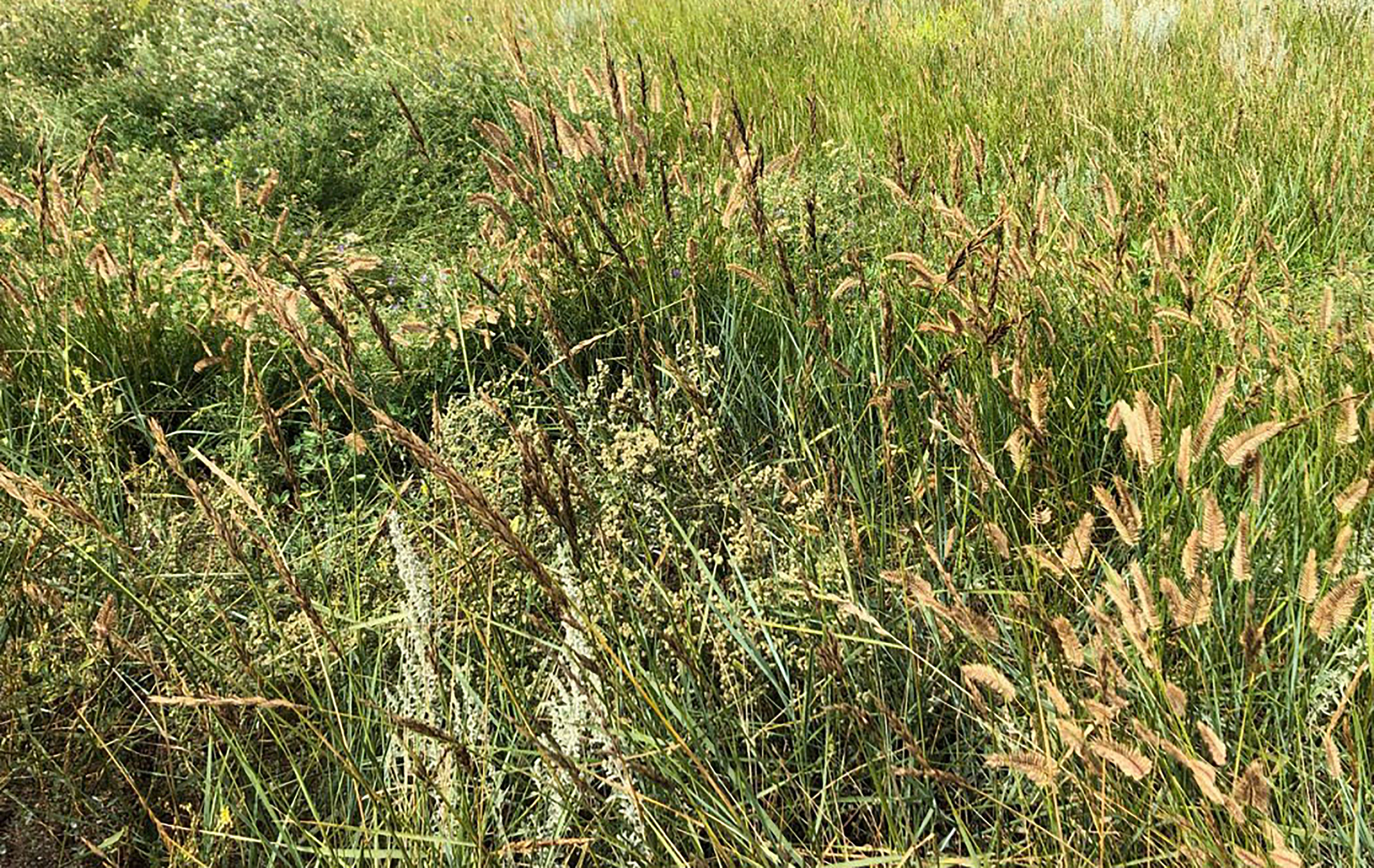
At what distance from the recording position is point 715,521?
6.77 feet

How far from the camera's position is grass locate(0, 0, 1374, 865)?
1289 millimetres

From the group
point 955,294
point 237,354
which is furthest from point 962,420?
point 237,354

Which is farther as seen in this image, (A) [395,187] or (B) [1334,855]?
(A) [395,187]

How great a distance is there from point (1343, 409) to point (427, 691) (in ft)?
4.29

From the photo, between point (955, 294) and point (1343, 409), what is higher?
point (955, 294)

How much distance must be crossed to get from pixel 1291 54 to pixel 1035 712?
3987 mm

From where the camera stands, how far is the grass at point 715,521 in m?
1.29

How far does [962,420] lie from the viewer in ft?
4.20

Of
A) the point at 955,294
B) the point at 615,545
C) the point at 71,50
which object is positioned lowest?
the point at 615,545

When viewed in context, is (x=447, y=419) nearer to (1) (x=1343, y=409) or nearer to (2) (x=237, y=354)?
(2) (x=237, y=354)

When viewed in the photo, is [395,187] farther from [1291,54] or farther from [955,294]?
[1291,54]

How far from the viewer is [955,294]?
1.71 metres

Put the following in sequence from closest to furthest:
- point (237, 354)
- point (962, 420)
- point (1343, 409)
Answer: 1. point (962, 420)
2. point (1343, 409)
3. point (237, 354)

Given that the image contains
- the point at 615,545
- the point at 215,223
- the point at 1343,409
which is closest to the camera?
the point at 1343,409
